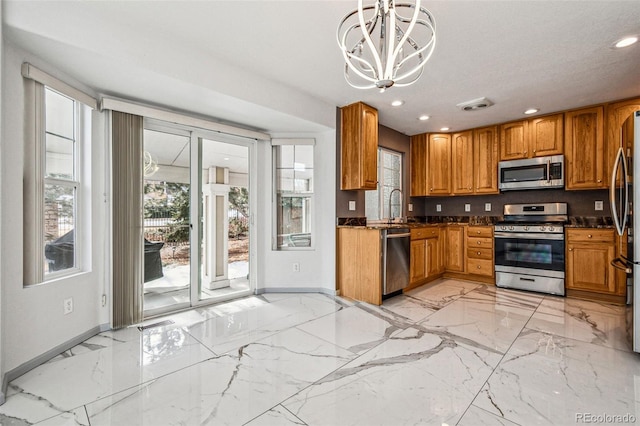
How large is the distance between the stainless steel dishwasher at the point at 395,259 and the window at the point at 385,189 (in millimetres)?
803

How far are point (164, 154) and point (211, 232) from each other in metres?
1.02

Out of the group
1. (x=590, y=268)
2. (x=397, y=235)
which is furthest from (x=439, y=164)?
(x=590, y=268)

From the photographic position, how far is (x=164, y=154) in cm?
306

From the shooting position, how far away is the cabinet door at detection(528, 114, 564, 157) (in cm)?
384

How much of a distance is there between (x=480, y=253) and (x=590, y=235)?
125cm

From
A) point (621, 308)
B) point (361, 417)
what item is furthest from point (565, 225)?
point (361, 417)

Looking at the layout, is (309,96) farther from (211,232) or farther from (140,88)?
(211,232)

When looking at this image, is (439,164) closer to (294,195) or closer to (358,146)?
(358,146)

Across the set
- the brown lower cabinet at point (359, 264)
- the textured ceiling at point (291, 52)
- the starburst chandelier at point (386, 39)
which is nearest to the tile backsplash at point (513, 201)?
the textured ceiling at point (291, 52)

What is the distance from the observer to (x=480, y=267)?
172 inches

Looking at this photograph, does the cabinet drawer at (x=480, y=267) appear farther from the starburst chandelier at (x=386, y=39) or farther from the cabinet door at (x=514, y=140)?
the starburst chandelier at (x=386, y=39)

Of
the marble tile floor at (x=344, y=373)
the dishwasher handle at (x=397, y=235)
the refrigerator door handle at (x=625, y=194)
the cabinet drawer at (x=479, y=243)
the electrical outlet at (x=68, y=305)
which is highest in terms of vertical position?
the refrigerator door handle at (x=625, y=194)

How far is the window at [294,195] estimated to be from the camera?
3883mm

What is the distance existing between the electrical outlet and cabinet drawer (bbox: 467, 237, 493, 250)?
15.6 ft
